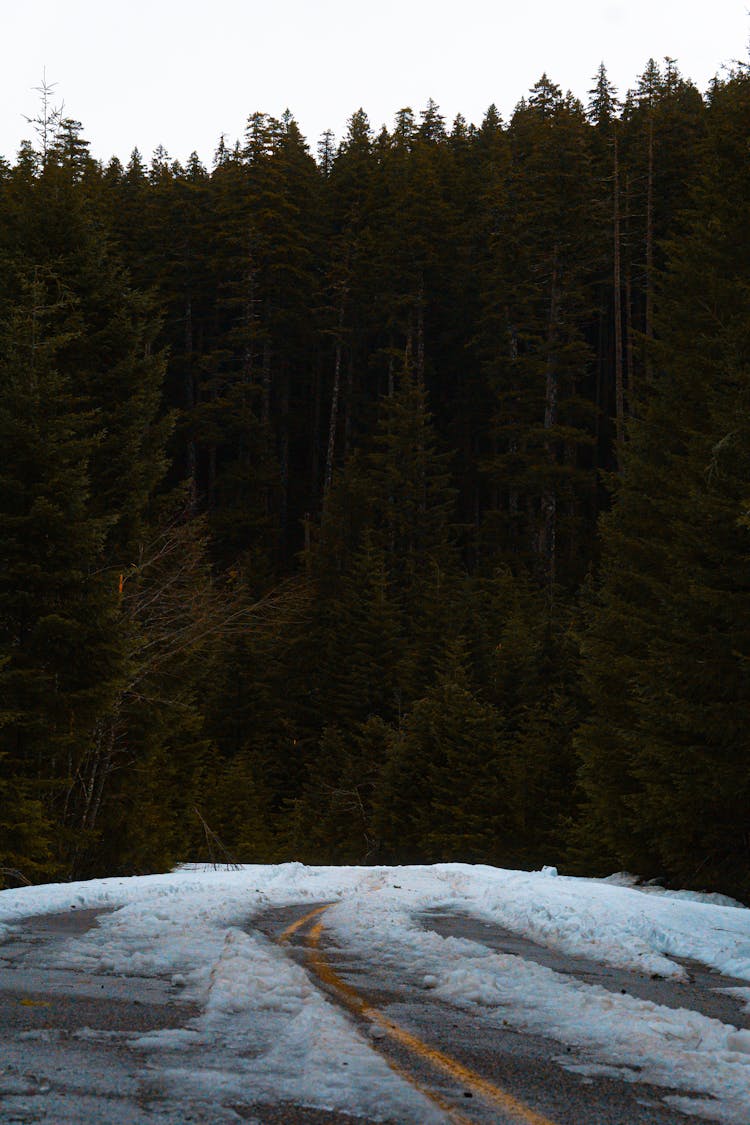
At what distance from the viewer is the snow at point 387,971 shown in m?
4.55

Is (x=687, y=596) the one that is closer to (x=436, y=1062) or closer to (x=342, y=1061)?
(x=436, y=1062)

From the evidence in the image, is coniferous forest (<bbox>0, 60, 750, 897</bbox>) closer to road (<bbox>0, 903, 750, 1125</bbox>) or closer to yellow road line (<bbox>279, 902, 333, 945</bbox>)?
yellow road line (<bbox>279, 902, 333, 945</bbox>)

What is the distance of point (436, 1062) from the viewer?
4867 mm

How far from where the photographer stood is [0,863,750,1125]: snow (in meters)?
4.55

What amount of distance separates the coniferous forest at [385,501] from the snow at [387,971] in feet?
14.5

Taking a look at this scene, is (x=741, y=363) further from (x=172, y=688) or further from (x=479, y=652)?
(x=479, y=652)

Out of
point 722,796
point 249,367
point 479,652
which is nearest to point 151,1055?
point 722,796

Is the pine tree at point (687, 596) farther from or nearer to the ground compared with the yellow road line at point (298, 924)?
farther from the ground

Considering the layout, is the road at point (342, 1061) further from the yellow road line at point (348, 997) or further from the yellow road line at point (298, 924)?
the yellow road line at point (298, 924)

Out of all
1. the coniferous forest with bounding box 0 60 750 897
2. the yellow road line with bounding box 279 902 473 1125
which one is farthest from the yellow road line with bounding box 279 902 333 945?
the coniferous forest with bounding box 0 60 750 897

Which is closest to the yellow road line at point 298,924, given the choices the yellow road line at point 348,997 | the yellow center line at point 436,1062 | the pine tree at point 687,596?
the yellow road line at point 348,997

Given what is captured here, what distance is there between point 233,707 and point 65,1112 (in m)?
40.3

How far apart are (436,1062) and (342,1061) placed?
482 mm

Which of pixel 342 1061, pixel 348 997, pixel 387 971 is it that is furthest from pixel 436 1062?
pixel 387 971
